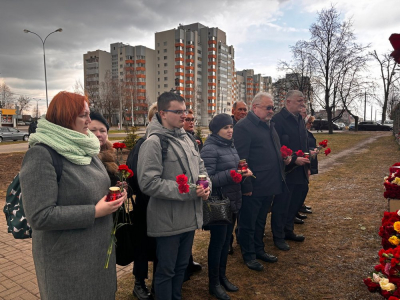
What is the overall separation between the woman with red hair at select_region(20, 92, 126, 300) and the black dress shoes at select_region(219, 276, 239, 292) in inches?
68.8

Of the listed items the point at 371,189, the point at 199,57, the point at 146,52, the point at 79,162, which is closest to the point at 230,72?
the point at 199,57

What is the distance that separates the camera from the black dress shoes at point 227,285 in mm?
3258

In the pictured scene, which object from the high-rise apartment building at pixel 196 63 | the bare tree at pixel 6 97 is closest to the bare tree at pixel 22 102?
the bare tree at pixel 6 97

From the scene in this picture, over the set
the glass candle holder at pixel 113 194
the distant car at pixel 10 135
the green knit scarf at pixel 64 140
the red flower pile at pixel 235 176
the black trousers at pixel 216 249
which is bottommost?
the black trousers at pixel 216 249

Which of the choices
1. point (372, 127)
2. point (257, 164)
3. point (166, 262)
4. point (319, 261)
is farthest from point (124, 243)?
point (372, 127)

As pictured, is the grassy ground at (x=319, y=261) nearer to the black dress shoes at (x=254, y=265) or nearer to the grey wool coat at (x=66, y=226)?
the black dress shoes at (x=254, y=265)

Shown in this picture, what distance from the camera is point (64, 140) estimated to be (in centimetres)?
173

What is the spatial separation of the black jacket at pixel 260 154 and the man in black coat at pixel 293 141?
2.15ft

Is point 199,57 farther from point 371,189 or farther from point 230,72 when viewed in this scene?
point 371,189

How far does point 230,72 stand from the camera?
95562 mm

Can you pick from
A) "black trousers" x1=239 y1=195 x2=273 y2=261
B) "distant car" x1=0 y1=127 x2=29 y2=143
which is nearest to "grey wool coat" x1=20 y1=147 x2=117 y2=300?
"black trousers" x1=239 y1=195 x2=273 y2=261

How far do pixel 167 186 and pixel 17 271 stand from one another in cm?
283

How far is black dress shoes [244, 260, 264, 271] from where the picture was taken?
371 cm

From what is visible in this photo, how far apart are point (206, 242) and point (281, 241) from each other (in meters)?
1.15
